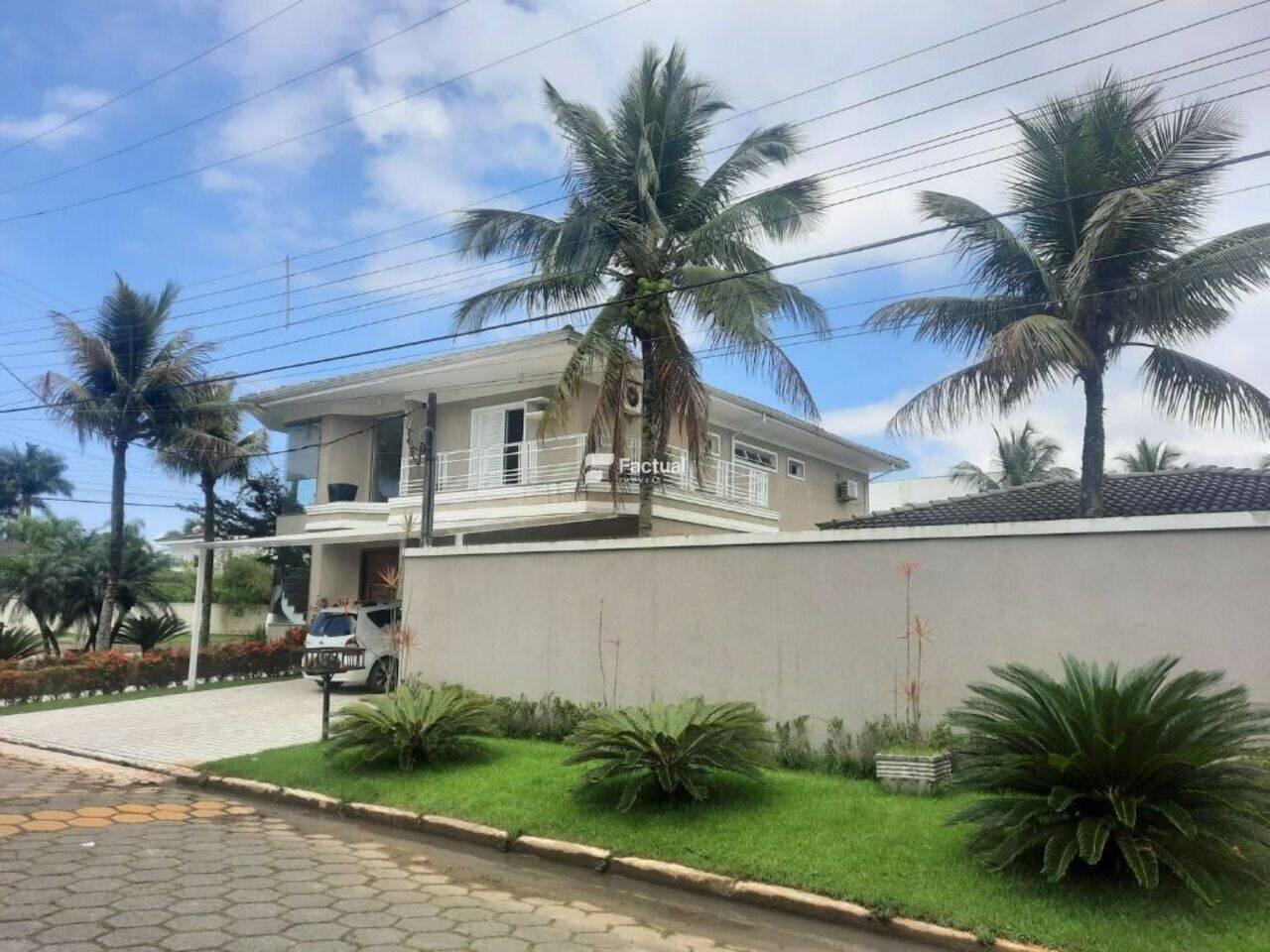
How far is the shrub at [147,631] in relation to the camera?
2253 cm

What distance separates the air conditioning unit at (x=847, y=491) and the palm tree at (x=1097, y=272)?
1319 cm

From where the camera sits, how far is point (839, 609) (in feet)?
29.9

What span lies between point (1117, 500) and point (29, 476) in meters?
58.0

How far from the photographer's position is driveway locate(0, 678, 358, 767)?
458 inches

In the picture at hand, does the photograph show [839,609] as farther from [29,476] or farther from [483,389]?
[29,476]

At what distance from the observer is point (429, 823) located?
7.81 meters

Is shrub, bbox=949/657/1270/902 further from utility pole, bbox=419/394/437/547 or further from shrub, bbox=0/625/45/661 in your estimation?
shrub, bbox=0/625/45/661

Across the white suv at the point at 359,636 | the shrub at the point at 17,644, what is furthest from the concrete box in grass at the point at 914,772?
the shrub at the point at 17,644

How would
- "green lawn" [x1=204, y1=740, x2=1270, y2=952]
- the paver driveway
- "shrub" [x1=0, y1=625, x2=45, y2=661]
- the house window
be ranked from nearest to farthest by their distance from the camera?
"green lawn" [x1=204, y1=740, x2=1270, y2=952]
the paver driveway
"shrub" [x1=0, y1=625, x2=45, y2=661]
the house window

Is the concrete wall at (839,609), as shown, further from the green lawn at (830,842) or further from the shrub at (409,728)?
the shrub at (409,728)

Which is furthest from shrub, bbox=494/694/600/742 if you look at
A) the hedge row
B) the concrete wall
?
the hedge row

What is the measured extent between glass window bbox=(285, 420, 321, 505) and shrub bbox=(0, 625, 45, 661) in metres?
6.88

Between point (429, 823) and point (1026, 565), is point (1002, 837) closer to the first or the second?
point (1026, 565)

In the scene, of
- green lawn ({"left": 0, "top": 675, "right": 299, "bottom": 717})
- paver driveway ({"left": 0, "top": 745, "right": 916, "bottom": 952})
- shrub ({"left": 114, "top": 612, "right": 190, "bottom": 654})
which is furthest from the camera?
shrub ({"left": 114, "top": 612, "right": 190, "bottom": 654})
